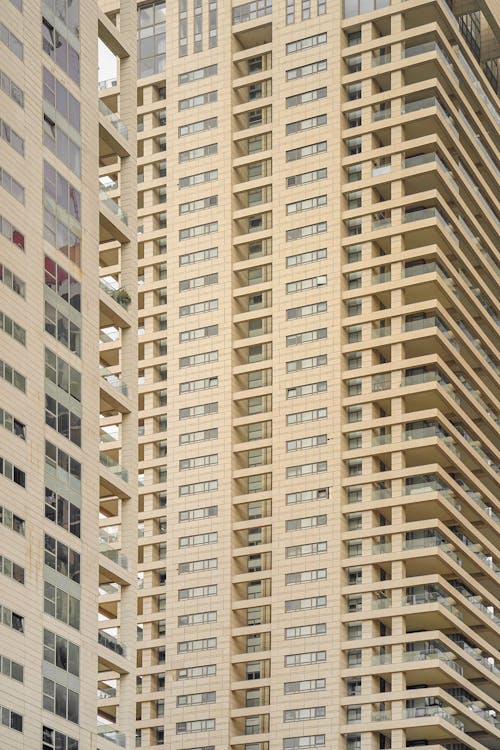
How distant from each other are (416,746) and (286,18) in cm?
5887

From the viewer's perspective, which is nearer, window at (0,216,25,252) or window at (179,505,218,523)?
window at (0,216,25,252)

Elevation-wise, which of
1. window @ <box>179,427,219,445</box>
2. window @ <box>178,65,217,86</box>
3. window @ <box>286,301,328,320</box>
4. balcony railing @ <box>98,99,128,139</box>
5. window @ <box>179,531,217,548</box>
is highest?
window @ <box>178,65,217,86</box>

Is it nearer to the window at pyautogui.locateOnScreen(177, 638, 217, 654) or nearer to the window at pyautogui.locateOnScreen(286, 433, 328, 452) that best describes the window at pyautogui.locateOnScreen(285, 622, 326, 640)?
the window at pyautogui.locateOnScreen(177, 638, 217, 654)

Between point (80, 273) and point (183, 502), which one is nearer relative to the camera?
point (80, 273)

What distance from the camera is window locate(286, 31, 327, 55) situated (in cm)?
15538

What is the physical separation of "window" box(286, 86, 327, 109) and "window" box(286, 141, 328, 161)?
12.1ft

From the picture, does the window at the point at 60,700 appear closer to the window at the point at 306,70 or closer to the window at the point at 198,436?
the window at the point at 198,436

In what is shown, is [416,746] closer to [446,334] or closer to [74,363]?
[446,334]

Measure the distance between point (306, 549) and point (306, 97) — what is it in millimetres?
36186

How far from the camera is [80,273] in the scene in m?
115

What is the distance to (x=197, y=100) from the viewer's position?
16088cm

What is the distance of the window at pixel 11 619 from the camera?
102 metres

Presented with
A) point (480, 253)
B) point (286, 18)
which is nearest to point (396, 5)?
point (286, 18)

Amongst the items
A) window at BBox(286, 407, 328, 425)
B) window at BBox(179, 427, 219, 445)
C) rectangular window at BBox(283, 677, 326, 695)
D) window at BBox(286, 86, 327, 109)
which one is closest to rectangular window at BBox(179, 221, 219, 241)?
window at BBox(286, 86, 327, 109)
